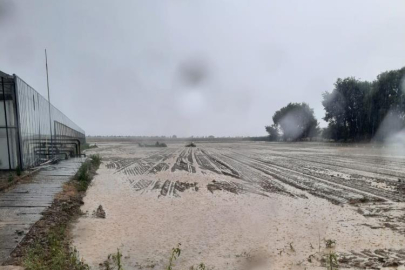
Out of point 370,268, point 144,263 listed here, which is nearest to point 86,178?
point 144,263

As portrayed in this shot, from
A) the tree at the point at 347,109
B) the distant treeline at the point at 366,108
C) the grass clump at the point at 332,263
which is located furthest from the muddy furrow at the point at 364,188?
the tree at the point at 347,109

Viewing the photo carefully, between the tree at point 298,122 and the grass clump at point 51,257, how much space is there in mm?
73924

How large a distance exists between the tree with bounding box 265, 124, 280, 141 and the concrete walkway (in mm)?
78342

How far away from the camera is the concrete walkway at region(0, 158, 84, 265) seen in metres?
5.13

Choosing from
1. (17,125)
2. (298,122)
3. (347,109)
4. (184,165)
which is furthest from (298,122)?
(17,125)

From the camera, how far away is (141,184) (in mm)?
11930

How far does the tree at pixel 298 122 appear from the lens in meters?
74.0

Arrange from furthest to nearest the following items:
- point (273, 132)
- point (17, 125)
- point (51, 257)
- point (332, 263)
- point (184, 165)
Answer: point (273, 132) < point (184, 165) < point (17, 125) < point (51, 257) < point (332, 263)

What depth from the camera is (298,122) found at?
7538 cm

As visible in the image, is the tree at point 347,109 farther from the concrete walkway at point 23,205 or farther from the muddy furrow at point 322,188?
the concrete walkway at point 23,205

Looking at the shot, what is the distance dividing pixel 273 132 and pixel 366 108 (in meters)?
40.2

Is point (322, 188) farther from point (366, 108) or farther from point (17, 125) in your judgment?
point (366, 108)

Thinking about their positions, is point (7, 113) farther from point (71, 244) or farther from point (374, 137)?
point (374, 137)

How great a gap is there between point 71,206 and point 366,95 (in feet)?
162
